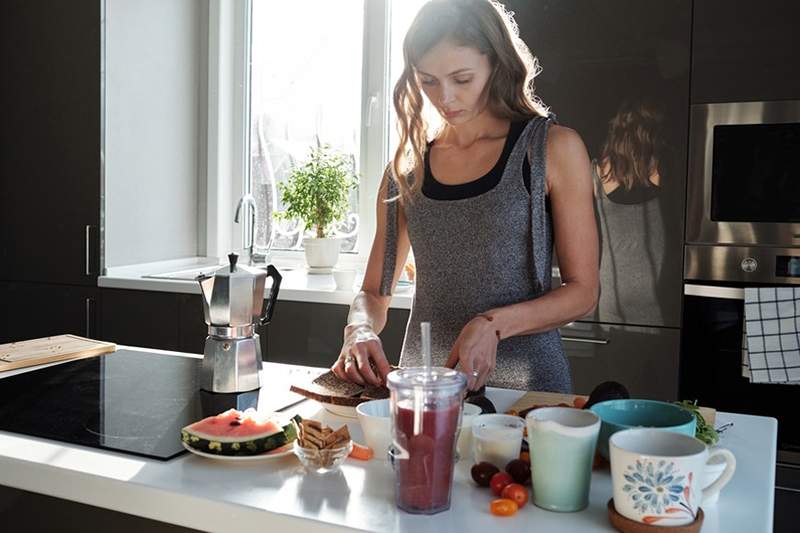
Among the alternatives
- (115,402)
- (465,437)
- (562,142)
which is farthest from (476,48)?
(115,402)

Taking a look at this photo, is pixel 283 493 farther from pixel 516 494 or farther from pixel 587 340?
pixel 587 340

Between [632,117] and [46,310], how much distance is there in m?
2.33

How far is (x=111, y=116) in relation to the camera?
10.6 ft

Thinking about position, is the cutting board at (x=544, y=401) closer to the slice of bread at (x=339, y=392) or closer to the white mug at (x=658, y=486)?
the slice of bread at (x=339, y=392)

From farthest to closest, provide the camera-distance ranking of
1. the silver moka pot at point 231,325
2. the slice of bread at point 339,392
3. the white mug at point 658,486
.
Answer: the silver moka pot at point 231,325
the slice of bread at point 339,392
the white mug at point 658,486

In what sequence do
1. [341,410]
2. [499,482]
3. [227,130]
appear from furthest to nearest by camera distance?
[227,130]
[341,410]
[499,482]

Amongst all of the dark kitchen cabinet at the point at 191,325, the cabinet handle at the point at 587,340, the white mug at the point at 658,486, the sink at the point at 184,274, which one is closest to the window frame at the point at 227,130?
the sink at the point at 184,274

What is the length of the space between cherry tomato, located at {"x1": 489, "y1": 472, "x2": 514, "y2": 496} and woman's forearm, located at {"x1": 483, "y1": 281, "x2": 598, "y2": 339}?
504 millimetres

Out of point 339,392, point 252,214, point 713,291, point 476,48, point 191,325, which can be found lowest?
point 191,325

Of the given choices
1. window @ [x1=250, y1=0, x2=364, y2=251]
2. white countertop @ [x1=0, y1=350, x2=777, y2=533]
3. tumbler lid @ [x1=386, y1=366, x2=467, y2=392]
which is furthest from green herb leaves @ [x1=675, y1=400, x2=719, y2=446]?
window @ [x1=250, y1=0, x2=364, y2=251]

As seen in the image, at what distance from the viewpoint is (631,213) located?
2.47m

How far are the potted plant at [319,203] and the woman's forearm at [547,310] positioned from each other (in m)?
1.68

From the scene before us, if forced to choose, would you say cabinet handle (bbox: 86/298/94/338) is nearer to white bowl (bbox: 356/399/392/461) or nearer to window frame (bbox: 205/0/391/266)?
window frame (bbox: 205/0/391/266)

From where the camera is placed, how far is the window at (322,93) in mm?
3377
